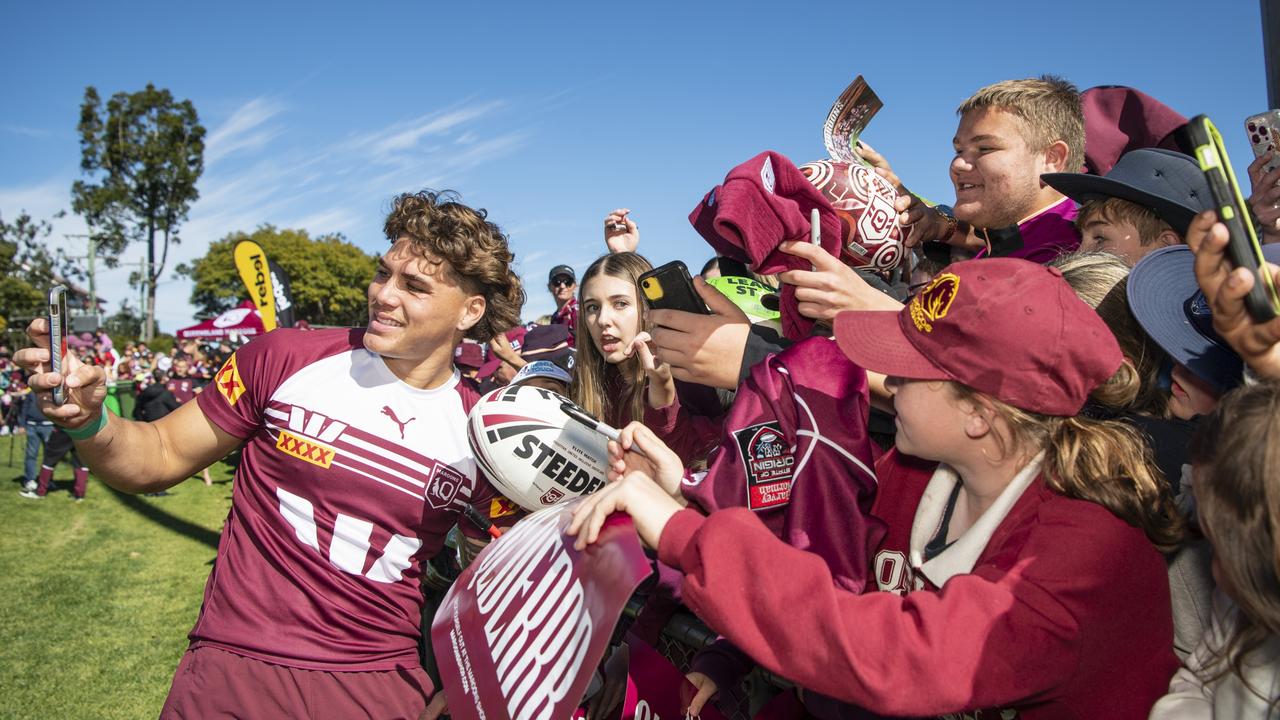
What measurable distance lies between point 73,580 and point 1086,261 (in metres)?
9.77

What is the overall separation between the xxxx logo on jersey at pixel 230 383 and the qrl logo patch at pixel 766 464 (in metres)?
2.00

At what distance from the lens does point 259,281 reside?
11.0 meters

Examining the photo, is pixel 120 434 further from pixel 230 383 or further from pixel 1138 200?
pixel 1138 200

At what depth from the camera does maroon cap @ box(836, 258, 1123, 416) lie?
1.63 meters

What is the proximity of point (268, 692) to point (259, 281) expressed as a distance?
365 inches

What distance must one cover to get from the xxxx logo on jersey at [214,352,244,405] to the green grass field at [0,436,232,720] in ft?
1.11

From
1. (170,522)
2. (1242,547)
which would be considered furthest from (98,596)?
(1242,547)

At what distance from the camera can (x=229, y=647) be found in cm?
277

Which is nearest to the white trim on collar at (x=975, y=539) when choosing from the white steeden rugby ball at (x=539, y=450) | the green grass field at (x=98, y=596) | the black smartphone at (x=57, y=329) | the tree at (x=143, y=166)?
the white steeden rugby ball at (x=539, y=450)

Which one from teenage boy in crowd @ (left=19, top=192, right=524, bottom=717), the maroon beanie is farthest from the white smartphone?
teenage boy in crowd @ (left=19, top=192, right=524, bottom=717)

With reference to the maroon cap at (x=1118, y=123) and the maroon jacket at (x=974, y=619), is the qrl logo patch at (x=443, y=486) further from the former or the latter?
the maroon cap at (x=1118, y=123)

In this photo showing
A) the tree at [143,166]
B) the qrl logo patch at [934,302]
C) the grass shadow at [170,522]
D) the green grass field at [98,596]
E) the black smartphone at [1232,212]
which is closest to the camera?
the black smartphone at [1232,212]

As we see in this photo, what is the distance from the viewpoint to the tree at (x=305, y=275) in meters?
56.7

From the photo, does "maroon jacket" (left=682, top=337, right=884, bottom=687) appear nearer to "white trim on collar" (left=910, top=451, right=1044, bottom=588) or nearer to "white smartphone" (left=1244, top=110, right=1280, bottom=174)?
"white trim on collar" (left=910, top=451, right=1044, bottom=588)
